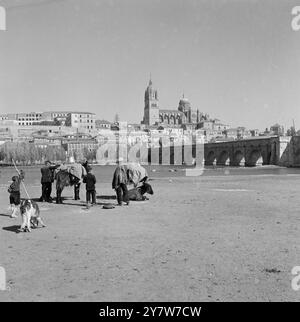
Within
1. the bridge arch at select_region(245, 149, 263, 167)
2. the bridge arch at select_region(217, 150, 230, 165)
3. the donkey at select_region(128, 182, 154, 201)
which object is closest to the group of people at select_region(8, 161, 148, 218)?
the donkey at select_region(128, 182, 154, 201)

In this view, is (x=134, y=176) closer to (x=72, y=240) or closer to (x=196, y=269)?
(x=72, y=240)

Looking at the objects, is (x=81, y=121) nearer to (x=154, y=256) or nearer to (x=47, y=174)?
(x=47, y=174)

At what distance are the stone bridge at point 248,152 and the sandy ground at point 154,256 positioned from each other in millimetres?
61154

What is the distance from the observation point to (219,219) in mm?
9438

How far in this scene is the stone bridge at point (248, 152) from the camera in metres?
68.9

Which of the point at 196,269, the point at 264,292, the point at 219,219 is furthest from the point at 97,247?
the point at 219,219

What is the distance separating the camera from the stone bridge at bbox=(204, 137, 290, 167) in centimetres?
6888

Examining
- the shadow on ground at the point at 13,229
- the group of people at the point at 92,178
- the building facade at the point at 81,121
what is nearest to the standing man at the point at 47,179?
the group of people at the point at 92,178

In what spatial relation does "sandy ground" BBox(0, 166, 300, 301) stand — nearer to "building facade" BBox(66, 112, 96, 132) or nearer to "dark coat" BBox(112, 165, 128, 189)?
"dark coat" BBox(112, 165, 128, 189)

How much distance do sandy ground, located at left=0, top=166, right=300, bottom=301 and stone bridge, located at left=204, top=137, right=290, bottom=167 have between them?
201 feet

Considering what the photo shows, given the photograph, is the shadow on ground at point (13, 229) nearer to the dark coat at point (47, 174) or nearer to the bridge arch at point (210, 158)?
the dark coat at point (47, 174)

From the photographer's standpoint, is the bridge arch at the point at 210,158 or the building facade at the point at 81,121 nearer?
the bridge arch at the point at 210,158

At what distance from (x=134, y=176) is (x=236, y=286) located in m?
9.12

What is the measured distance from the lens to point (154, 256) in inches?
235
